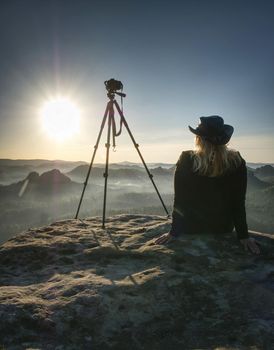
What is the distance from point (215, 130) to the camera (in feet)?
16.8

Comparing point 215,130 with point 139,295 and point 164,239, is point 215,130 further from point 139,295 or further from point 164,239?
point 139,295

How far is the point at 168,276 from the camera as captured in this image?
4.16m

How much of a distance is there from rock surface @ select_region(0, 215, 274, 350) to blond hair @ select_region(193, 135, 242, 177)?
118 centimetres

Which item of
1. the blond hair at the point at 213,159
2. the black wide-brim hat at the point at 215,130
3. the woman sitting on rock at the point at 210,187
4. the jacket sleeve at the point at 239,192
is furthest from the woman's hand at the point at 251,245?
the black wide-brim hat at the point at 215,130

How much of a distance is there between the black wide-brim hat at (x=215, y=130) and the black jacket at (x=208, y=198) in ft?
1.61

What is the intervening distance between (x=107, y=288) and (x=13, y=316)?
112 cm

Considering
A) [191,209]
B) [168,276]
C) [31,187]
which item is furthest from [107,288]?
[31,187]

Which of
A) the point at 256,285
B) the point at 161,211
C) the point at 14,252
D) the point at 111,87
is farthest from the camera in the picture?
the point at 161,211

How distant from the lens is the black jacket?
534cm

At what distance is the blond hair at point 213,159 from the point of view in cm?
521

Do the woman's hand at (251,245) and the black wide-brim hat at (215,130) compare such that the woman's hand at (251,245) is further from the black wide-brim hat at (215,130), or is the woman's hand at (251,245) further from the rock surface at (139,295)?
the black wide-brim hat at (215,130)

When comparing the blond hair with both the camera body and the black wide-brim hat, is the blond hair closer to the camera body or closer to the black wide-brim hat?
the black wide-brim hat

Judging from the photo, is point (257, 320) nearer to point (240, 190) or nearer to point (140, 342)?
point (140, 342)

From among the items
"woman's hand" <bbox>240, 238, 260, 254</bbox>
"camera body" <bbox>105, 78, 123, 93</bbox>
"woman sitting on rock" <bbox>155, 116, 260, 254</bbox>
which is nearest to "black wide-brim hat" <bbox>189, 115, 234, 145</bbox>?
"woman sitting on rock" <bbox>155, 116, 260, 254</bbox>
